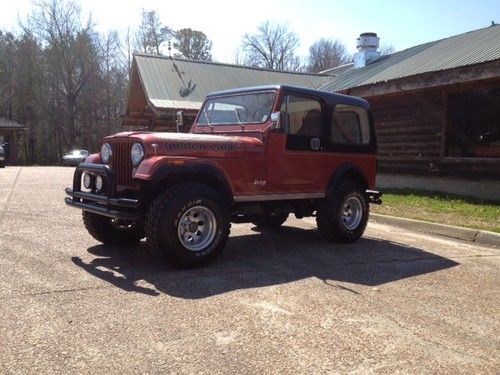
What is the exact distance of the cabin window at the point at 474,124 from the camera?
12.0 m

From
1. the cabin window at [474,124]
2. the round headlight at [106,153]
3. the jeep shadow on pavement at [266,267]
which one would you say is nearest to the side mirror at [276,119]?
the jeep shadow on pavement at [266,267]

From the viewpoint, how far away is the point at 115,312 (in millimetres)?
3873

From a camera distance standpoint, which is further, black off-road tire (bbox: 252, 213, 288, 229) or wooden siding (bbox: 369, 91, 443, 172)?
wooden siding (bbox: 369, 91, 443, 172)

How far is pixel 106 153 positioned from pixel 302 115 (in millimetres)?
2548

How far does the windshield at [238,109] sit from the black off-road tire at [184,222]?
4.58ft

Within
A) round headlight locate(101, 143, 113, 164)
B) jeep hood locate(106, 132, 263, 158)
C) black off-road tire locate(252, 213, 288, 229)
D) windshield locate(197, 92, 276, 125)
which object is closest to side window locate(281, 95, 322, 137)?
windshield locate(197, 92, 276, 125)

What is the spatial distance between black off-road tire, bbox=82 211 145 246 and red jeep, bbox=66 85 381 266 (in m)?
0.01

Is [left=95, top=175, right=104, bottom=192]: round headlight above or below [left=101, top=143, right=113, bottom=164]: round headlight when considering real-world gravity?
below

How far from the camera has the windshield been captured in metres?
6.25

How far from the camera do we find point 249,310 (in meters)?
4.02

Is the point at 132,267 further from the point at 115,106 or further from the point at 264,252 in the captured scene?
the point at 115,106

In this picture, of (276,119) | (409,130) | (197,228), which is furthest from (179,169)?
(409,130)

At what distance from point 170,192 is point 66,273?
4.28ft

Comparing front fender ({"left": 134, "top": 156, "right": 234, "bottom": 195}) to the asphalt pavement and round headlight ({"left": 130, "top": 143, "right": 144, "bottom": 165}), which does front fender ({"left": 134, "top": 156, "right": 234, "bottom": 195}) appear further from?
the asphalt pavement
